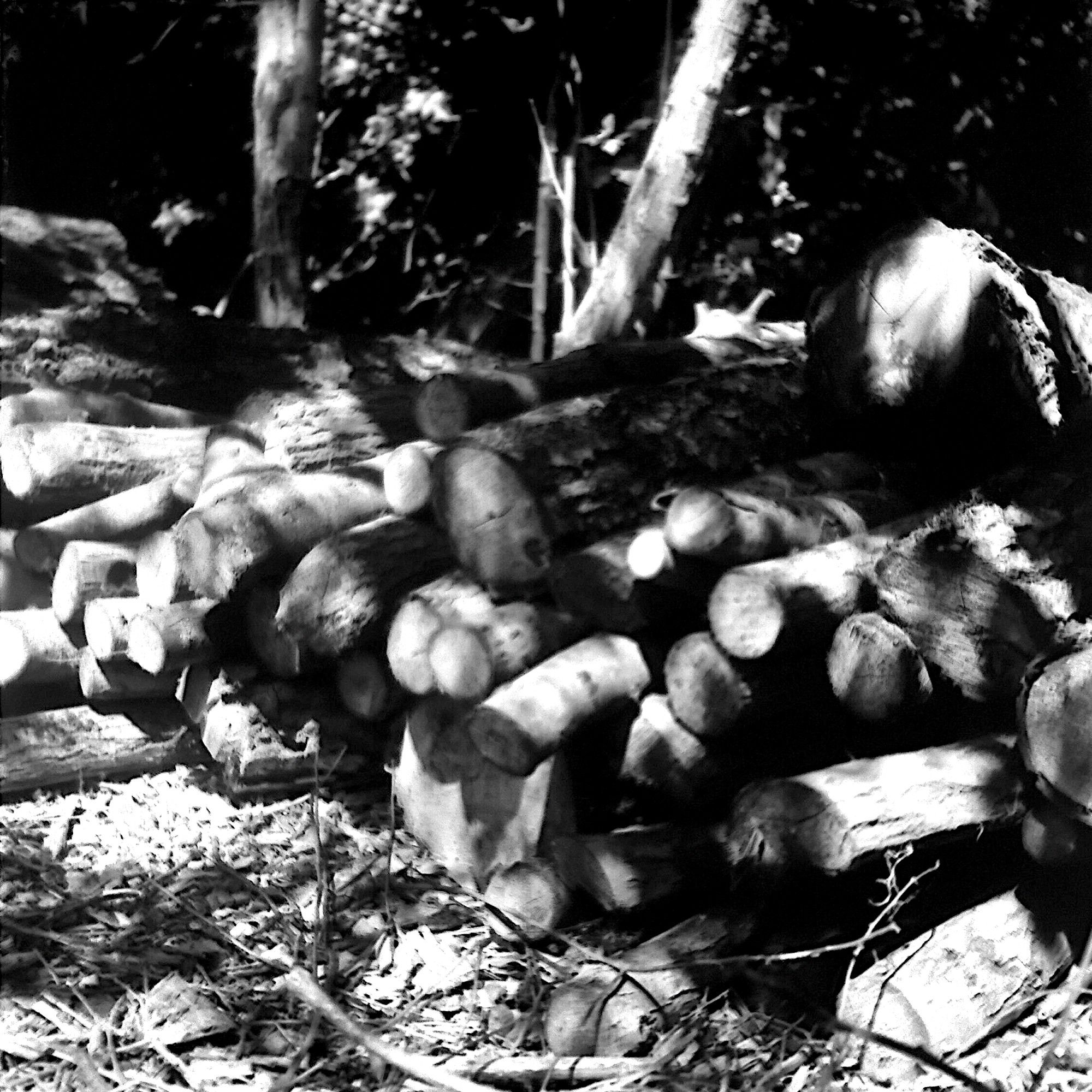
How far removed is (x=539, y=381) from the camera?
3.51 metres

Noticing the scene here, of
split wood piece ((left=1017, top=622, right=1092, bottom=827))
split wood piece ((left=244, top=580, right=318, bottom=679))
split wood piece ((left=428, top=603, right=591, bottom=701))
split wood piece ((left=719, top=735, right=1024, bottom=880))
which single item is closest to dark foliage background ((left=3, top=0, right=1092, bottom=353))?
split wood piece ((left=244, top=580, right=318, bottom=679))

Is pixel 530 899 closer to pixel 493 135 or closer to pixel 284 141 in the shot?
pixel 284 141

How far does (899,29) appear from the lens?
5910 millimetres

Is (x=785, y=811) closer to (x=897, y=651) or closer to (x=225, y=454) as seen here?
(x=897, y=651)

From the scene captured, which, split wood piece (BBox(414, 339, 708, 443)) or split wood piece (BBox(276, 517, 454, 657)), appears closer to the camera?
split wood piece (BBox(276, 517, 454, 657))

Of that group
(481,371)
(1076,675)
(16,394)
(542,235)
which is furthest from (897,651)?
(542,235)

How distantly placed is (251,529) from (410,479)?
40 centimetres

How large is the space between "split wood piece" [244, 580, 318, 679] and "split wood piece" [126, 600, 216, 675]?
0.10 m

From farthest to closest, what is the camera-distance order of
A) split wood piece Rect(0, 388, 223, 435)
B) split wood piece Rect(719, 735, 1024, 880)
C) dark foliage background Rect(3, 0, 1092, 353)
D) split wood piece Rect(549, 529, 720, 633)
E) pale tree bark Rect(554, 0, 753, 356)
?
dark foliage background Rect(3, 0, 1092, 353), pale tree bark Rect(554, 0, 753, 356), split wood piece Rect(0, 388, 223, 435), split wood piece Rect(549, 529, 720, 633), split wood piece Rect(719, 735, 1024, 880)

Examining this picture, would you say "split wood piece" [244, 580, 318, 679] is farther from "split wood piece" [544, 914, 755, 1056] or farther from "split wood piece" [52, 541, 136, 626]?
"split wood piece" [544, 914, 755, 1056]

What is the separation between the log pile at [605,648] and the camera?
8.09 feet

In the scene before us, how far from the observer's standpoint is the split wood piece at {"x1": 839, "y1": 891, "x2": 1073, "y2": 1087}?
7.82 ft

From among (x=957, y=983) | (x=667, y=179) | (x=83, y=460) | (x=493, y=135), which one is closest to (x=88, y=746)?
(x=83, y=460)

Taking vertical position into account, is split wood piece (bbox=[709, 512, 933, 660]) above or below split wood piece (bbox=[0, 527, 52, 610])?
above
